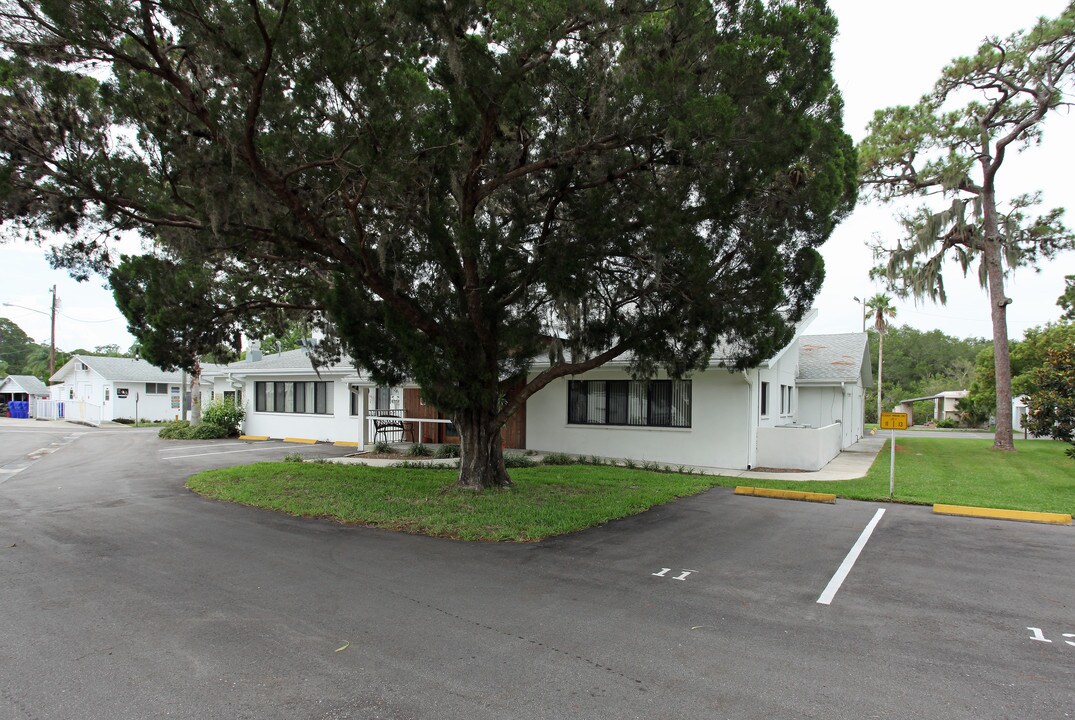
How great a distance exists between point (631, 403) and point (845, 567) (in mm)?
9497

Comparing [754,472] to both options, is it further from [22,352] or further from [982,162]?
[22,352]

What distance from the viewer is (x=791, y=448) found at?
15156 mm

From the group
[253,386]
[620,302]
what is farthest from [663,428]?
[253,386]

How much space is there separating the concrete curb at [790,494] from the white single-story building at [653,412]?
2499 millimetres

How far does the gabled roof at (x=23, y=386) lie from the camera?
157ft

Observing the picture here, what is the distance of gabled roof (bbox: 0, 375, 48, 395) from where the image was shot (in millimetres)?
47906

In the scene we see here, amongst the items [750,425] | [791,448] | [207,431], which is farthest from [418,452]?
[207,431]

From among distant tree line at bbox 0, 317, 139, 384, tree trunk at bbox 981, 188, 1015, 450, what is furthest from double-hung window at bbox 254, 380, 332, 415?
distant tree line at bbox 0, 317, 139, 384

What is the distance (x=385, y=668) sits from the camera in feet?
13.1

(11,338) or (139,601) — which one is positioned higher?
(11,338)

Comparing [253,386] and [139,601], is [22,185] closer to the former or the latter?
[139,601]

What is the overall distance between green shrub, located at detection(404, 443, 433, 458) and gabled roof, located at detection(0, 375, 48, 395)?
47.5m

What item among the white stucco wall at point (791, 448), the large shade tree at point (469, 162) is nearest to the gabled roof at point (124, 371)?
the large shade tree at point (469, 162)

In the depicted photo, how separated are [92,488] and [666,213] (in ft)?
40.2
